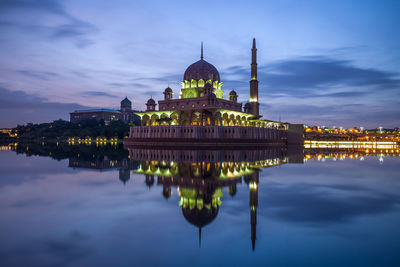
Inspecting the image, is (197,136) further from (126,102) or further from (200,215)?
(126,102)

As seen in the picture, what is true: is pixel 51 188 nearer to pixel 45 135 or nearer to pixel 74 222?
pixel 74 222

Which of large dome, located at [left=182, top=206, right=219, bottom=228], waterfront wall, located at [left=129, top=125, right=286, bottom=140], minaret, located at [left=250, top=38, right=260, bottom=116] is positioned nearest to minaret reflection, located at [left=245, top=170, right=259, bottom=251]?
large dome, located at [left=182, top=206, right=219, bottom=228]

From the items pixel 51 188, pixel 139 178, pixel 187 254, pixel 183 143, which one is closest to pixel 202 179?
pixel 139 178

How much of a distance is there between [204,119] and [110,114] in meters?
95.9

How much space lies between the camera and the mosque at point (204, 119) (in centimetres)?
4450

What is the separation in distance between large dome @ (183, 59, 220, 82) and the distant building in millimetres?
77018

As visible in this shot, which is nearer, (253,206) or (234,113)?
(253,206)

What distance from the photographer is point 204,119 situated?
50781 millimetres

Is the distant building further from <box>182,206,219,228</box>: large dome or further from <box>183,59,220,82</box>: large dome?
<box>182,206,219,228</box>: large dome

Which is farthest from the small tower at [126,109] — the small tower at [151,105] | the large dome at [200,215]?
the large dome at [200,215]

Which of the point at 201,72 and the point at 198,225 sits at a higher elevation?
the point at 201,72

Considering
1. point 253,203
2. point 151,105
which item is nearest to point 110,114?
point 151,105

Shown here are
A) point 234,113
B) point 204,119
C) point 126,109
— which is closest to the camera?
point 204,119

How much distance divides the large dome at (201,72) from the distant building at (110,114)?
77018mm
